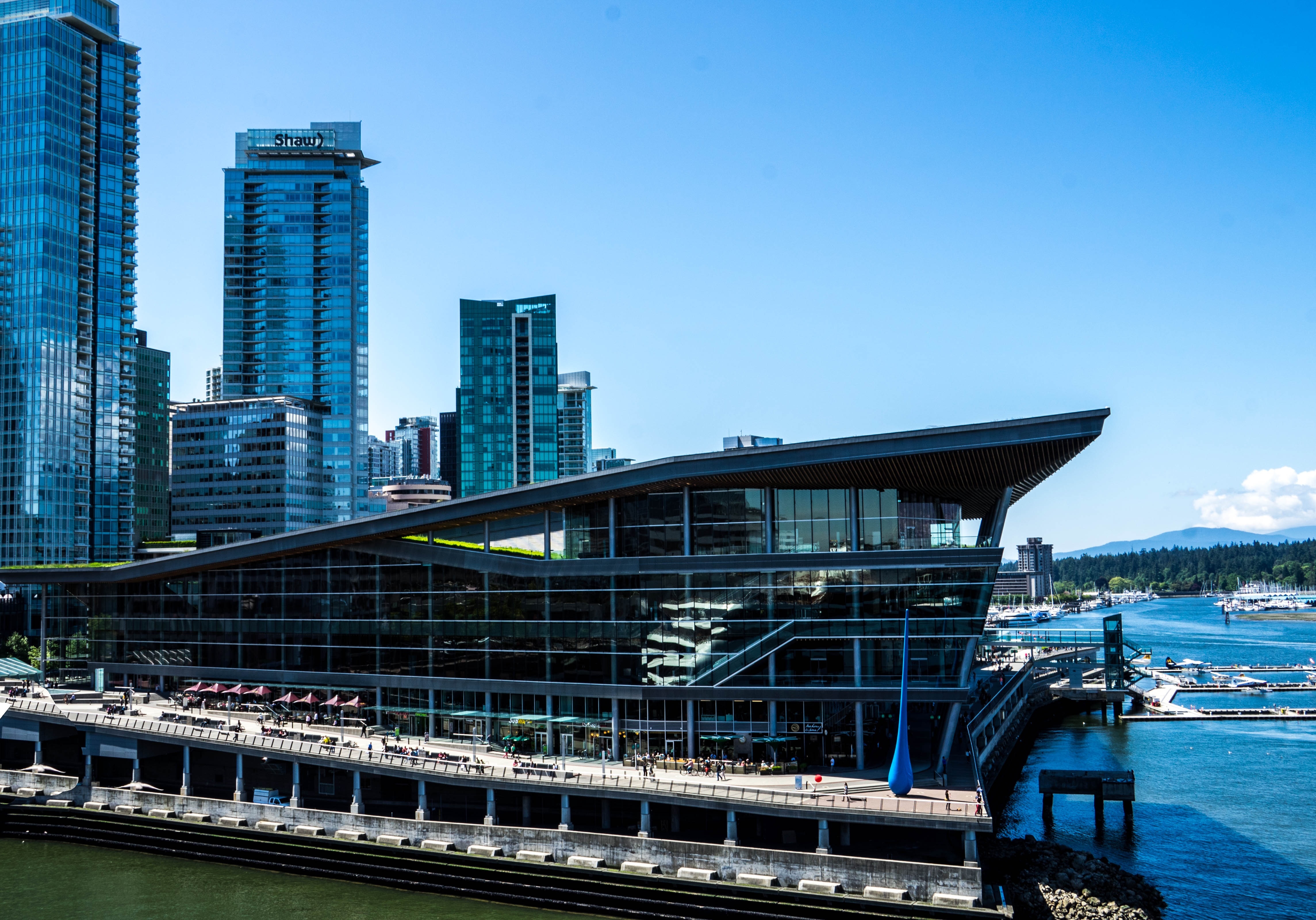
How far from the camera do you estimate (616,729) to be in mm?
67500

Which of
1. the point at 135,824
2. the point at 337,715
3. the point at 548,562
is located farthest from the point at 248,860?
the point at 548,562

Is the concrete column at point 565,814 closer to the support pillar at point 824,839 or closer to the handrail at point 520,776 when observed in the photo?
the handrail at point 520,776

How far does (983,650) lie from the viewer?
5148 inches

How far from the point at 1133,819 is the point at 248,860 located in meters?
55.5

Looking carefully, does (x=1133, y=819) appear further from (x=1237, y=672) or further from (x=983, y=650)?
(x=1237, y=672)

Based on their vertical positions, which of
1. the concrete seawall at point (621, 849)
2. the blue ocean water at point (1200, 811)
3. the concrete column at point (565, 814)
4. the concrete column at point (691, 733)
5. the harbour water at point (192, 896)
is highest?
the concrete column at point (691, 733)

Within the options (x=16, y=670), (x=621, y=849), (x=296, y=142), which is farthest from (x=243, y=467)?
(x=621, y=849)

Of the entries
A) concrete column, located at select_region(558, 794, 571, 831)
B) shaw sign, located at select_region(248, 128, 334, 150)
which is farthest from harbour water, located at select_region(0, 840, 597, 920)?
shaw sign, located at select_region(248, 128, 334, 150)

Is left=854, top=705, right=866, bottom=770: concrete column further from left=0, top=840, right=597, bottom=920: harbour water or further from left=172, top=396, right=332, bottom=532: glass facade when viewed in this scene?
left=172, top=396, right=332, bottom=532: glass facade

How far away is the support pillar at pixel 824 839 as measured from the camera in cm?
5341

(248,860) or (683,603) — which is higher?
(683,603)

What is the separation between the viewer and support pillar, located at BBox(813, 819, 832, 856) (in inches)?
2103

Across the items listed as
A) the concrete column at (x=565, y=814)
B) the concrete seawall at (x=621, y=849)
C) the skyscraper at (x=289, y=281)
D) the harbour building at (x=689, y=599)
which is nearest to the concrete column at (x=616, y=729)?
the harbour building at (x=689, y=599)

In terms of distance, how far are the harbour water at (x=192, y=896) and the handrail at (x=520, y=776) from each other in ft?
23.9
